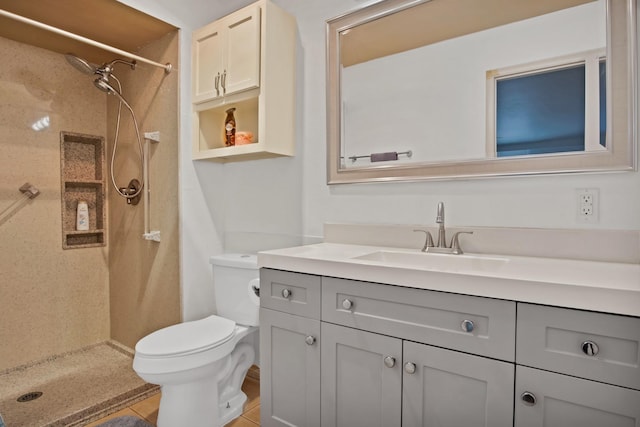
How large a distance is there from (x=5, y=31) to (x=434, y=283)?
2.79 meters

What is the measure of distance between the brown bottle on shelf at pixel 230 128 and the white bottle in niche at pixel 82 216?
1284mm

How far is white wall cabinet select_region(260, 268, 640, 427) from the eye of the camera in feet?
2.97

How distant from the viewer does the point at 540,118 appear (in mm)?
1401

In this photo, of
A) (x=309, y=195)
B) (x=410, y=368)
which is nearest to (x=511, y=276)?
(x=410, y=368)

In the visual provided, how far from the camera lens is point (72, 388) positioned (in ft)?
6.93

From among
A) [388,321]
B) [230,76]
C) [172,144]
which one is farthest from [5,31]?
[388,321]

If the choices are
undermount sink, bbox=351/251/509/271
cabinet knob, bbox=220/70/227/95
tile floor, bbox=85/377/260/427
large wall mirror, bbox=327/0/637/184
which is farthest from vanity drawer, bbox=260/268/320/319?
cabinet knob, bbox=220/70/227/95

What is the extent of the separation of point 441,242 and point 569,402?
74 centimetres

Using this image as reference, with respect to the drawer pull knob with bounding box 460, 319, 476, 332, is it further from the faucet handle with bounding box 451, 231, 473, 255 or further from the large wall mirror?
the large wall mirror

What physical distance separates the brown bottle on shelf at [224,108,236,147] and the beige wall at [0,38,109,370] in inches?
48.2

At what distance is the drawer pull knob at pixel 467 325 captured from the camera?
1.07 m

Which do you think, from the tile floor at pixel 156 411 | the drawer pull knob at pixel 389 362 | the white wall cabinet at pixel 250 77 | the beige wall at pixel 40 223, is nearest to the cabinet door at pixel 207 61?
the white wall cabinet at pixel 250 77

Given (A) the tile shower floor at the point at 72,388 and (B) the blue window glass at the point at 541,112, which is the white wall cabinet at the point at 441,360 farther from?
(A) the tile shower floor at the point at 72,388

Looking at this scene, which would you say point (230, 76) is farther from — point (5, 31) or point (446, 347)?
point (446, 347)
